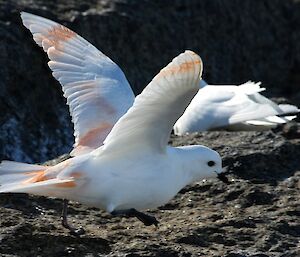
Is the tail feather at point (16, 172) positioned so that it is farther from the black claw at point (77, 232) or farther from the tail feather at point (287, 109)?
the tail feather at point (287, 109)

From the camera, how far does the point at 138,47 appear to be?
36.0 feet

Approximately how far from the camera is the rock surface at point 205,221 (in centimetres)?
635

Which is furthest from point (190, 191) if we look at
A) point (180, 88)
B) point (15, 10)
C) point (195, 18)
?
point (195, 18)

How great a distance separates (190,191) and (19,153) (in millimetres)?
2035

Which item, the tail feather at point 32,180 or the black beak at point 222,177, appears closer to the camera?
the tail feather at point 32,180

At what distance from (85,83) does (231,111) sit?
8.66 ft

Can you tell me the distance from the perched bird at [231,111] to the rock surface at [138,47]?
2.57 feet

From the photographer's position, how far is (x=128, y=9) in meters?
11.0

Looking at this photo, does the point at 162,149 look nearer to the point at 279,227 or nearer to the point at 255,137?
the point at 279,227

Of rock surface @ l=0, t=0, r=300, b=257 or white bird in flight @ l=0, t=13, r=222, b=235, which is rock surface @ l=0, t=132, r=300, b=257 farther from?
white bird in flight @ l=0, t=13, r=222, b=235

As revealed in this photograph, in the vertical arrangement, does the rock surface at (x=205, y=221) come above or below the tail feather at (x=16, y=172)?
below

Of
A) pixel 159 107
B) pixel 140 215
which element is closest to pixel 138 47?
pixel 140 215

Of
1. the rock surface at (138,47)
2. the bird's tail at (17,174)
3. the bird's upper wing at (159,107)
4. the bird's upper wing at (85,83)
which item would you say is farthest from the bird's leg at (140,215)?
the rock surface at (138,47)

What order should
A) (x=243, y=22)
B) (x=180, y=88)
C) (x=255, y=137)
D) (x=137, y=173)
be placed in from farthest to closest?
(x=243, y=22)
(x=255, y=137)
(x=137, y=173)
(x=180, y=88)
